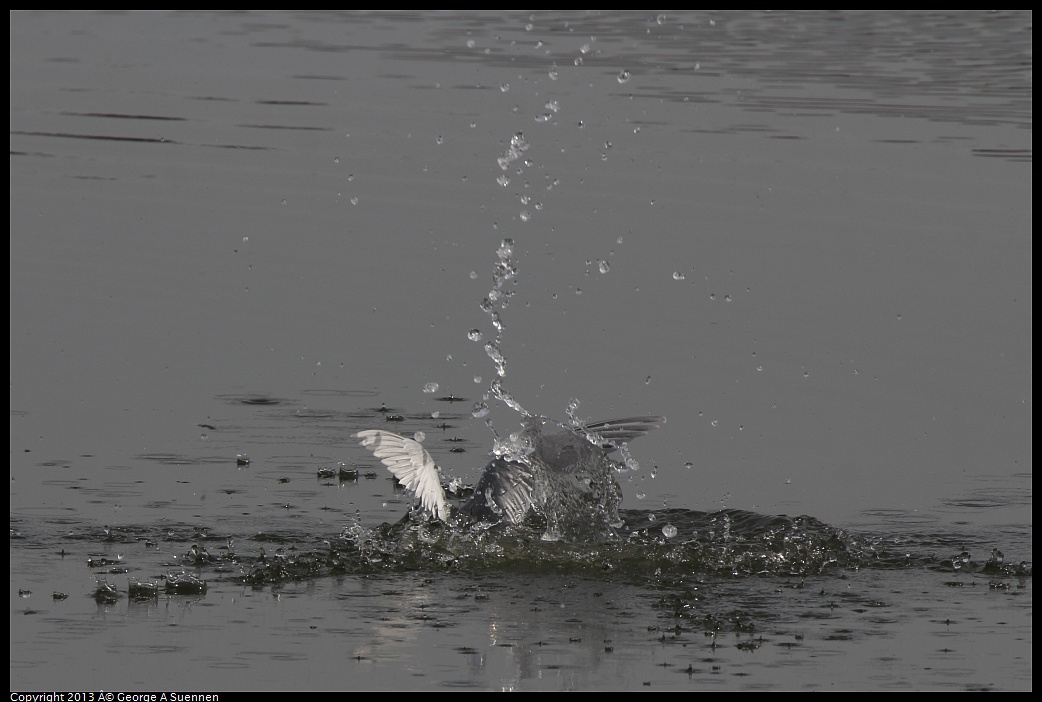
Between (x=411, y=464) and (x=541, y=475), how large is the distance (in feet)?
2.23

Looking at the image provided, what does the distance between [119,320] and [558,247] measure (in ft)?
11.0

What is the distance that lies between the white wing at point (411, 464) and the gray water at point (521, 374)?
17 centimetres

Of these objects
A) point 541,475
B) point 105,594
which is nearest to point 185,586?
point 105,594

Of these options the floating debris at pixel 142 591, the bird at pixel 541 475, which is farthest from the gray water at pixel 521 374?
the bird at pixel 541 475

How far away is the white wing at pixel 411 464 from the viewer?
25.4ft

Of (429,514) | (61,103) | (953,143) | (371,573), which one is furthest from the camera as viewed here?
(61,103)

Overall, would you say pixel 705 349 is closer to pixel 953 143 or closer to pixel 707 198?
pixel 707 198

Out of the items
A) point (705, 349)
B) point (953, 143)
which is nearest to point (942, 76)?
point (953, 143)

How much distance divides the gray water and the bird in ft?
0.55

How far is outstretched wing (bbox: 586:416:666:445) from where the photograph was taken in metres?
8.59

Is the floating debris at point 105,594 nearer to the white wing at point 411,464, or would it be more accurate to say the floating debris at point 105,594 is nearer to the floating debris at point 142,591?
the floating debris at point 142,591

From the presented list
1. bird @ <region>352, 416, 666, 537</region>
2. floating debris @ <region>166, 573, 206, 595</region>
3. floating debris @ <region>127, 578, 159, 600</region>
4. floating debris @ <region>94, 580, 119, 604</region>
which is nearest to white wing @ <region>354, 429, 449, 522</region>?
bird @ <region>352, 416, 666, 537</region>

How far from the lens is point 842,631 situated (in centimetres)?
643

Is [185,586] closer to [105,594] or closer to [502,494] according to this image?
[105,594]
